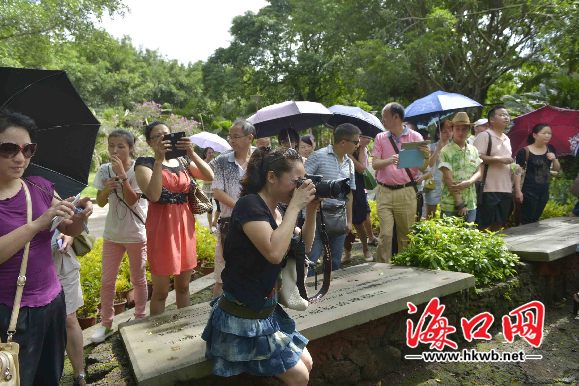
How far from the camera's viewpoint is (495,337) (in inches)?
171

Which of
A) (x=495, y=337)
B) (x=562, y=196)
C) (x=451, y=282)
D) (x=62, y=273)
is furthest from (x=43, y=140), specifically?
(x=562, y=196)

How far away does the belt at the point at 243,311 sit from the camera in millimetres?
2436

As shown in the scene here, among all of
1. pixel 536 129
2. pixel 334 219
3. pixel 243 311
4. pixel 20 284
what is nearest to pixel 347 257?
pixel 334 219

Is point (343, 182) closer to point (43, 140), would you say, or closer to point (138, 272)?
point (43, 140)

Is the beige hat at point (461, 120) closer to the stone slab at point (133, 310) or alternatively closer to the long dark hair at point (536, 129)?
the long dark hair at point (536, 129)

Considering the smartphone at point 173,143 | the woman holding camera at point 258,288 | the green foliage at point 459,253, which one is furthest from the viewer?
the green foliage at point 459,253

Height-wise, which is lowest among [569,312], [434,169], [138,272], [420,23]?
[569,312]

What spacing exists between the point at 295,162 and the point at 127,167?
Answer: 2048 millimetres

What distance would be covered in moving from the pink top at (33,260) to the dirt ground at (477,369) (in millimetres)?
1049

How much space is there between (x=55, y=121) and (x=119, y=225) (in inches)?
61.1

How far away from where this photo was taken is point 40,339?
222 cm

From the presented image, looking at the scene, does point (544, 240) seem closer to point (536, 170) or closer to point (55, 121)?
point (536, 170)

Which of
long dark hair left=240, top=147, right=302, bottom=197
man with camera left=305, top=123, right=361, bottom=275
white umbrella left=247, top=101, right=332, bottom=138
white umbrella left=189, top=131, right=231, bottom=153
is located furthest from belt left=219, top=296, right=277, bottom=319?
white umbrella left=189, top=131, right=231, bottom=153

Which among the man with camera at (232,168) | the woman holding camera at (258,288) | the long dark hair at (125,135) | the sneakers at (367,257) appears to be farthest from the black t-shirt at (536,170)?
the long dark hair at (125,135)
